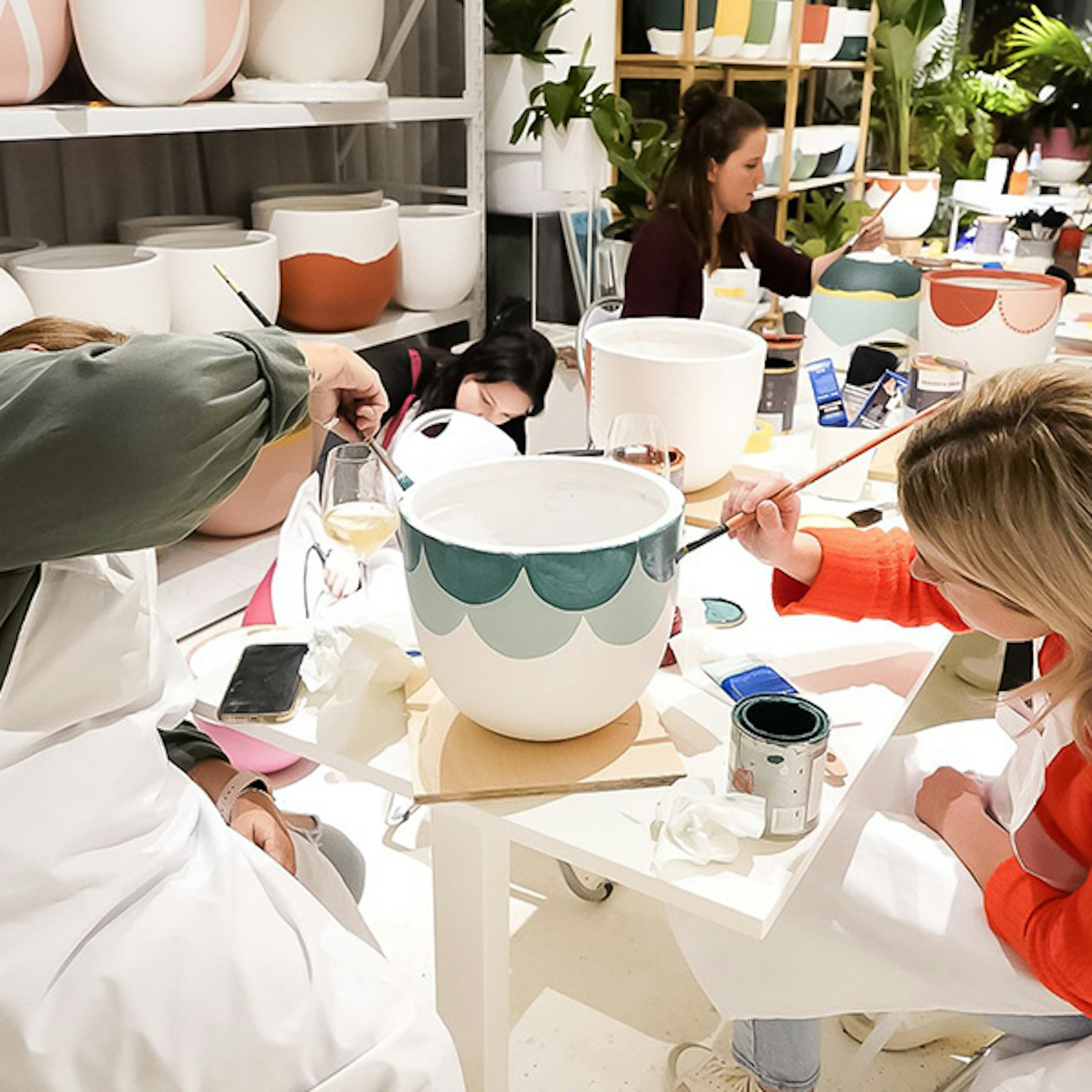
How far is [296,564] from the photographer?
1771 mm

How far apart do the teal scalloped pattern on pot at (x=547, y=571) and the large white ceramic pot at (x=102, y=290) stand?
1.16 meters

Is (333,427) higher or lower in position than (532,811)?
higher

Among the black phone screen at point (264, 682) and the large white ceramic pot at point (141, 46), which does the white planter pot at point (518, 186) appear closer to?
the large white ceramic pot at point (141, 46)

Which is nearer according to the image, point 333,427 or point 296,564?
point 333,427

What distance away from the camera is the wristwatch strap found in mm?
1120

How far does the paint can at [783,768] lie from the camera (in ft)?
2.73

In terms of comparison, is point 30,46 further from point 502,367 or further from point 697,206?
point 697,206

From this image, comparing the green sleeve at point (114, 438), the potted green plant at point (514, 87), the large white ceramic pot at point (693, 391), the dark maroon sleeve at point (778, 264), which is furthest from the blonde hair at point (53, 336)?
the dark maroon sleeve at point (778, 264)

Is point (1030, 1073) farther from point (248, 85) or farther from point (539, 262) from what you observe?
point (539, 262)

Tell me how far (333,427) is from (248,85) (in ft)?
4.14

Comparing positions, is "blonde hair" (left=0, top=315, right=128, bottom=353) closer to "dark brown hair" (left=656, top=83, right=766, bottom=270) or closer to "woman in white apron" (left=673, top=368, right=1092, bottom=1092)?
"woman in white apron" (left=673, top=368, right=1092, bottom=1092)

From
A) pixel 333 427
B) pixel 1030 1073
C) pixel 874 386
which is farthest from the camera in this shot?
pixel 874 386

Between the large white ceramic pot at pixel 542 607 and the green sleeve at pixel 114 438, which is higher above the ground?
the green sleeve at pixel 114 438

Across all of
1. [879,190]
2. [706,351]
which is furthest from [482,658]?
[879,190]
